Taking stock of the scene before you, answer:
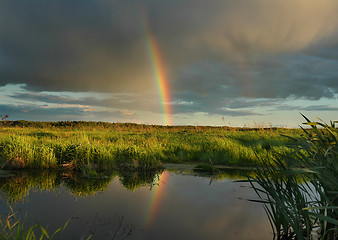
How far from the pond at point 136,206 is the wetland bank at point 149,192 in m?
0.02


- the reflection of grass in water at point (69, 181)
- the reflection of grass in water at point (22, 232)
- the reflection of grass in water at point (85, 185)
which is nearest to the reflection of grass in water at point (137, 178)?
the reflection of grass in water at point (69, 181)

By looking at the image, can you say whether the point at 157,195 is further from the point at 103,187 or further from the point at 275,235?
the point at 275,235

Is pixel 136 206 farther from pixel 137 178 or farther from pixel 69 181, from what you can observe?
pixel 69 181

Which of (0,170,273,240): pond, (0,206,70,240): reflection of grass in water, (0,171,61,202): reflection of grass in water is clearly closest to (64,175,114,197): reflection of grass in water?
(0,170,273,240): pond

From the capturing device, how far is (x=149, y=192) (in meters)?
6.73

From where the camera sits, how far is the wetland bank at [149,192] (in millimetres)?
3574

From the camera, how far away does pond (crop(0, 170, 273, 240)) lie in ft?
14.4

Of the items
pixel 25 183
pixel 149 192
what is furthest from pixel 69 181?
pixel 149 192

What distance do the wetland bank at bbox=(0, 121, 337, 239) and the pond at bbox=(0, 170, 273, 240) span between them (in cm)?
2

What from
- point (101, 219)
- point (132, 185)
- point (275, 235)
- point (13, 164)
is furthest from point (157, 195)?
point (13, 164)

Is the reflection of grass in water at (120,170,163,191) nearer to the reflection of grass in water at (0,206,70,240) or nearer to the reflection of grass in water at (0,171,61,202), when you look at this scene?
the reflection of grass in water at (0,171,61,202)

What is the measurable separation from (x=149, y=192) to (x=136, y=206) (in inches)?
44.5

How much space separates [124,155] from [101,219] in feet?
20.4

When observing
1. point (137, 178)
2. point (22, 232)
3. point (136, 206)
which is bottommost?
point (136, 206)
